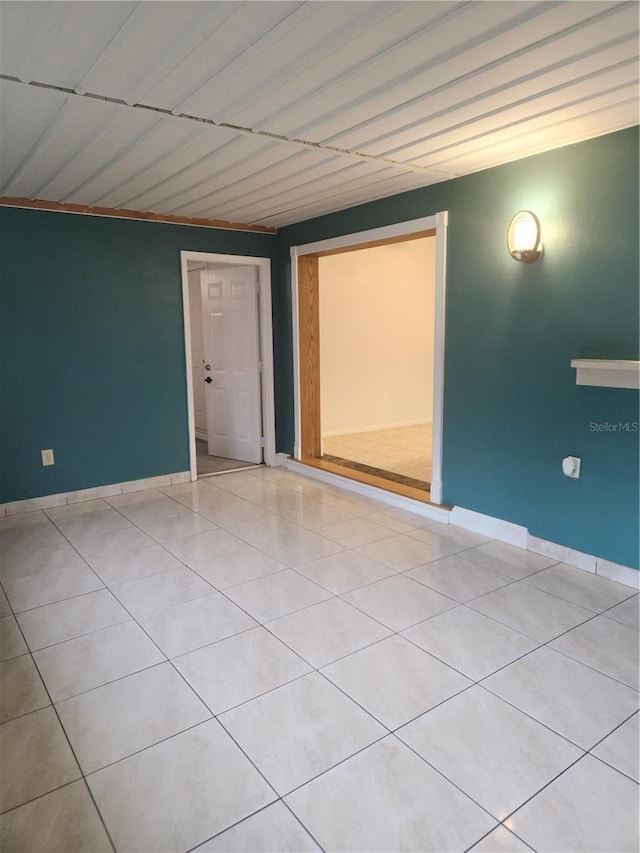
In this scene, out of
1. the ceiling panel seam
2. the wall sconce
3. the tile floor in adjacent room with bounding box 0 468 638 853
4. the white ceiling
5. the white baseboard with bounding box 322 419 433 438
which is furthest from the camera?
the white baseboard with bounding box 322 419 433 438

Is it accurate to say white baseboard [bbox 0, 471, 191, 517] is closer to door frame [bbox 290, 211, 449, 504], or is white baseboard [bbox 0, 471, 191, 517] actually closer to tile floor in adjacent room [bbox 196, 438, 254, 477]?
tile floor in adjacent room [bbox 196, 438, 254, 477]

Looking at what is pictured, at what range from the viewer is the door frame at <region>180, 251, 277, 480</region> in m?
4.95

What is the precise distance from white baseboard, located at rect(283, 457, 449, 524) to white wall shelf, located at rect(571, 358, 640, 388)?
1.42m

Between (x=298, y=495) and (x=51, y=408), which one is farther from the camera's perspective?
(x=298, y=495)

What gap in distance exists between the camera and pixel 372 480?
4.80 metres

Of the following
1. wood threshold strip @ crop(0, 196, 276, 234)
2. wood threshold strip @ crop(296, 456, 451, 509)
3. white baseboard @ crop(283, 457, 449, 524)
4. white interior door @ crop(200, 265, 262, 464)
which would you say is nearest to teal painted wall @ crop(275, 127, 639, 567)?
white baseboard @ crop(283, 457, 449, 524)

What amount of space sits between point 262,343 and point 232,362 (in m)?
0.45

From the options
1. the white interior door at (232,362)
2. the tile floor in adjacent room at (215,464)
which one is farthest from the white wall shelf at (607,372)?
the tile floor in adjacent room at (215,464)

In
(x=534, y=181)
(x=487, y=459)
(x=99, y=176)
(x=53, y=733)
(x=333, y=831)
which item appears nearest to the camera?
(x=333, y=831)

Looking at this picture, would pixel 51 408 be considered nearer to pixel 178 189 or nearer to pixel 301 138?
pixel 178 189

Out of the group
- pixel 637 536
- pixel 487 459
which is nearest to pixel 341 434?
pixel 487 459

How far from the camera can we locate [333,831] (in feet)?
5.01

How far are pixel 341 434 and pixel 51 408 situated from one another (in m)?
3.57

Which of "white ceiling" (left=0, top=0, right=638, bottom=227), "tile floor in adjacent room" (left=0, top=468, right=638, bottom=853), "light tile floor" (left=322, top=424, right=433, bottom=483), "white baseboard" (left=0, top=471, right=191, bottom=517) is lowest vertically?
"tile floor in adjacent room" (left=0, top=468, right=638, bottom=853)
